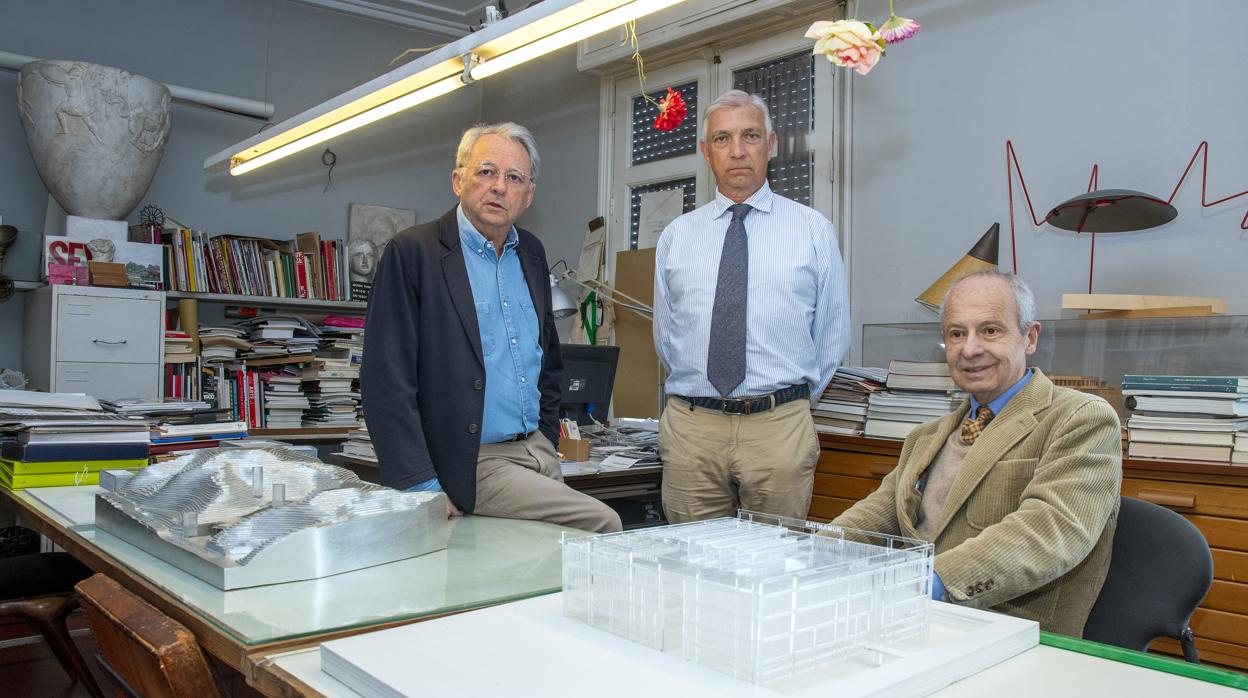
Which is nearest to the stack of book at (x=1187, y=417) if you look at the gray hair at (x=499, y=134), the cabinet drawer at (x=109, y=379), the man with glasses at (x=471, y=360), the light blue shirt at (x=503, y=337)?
the man with glasses at (x=471, y=360)

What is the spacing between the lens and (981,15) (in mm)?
3848

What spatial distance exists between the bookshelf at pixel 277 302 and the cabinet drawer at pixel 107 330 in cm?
21

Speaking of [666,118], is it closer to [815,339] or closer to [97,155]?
[815,339]

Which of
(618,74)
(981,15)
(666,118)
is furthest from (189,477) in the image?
(618,74)

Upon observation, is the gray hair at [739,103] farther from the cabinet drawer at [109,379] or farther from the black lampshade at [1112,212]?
the cabinet drawer at [109,379]

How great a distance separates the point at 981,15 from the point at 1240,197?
1.30 m

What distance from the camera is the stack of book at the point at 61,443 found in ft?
7.23

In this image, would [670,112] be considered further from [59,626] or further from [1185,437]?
[59,626]

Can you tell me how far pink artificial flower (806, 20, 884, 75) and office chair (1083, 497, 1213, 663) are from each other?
1287 millimetres

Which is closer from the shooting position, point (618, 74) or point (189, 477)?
point (189, 477)

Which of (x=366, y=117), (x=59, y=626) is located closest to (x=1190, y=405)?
(x=366, y=117)

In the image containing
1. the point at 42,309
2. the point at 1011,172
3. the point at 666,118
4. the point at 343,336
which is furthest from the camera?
the point at 343,336

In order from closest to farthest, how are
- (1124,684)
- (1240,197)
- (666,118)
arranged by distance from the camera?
(1124,684) → (1240,197) → (666,118)

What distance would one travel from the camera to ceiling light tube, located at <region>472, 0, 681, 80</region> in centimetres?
211
